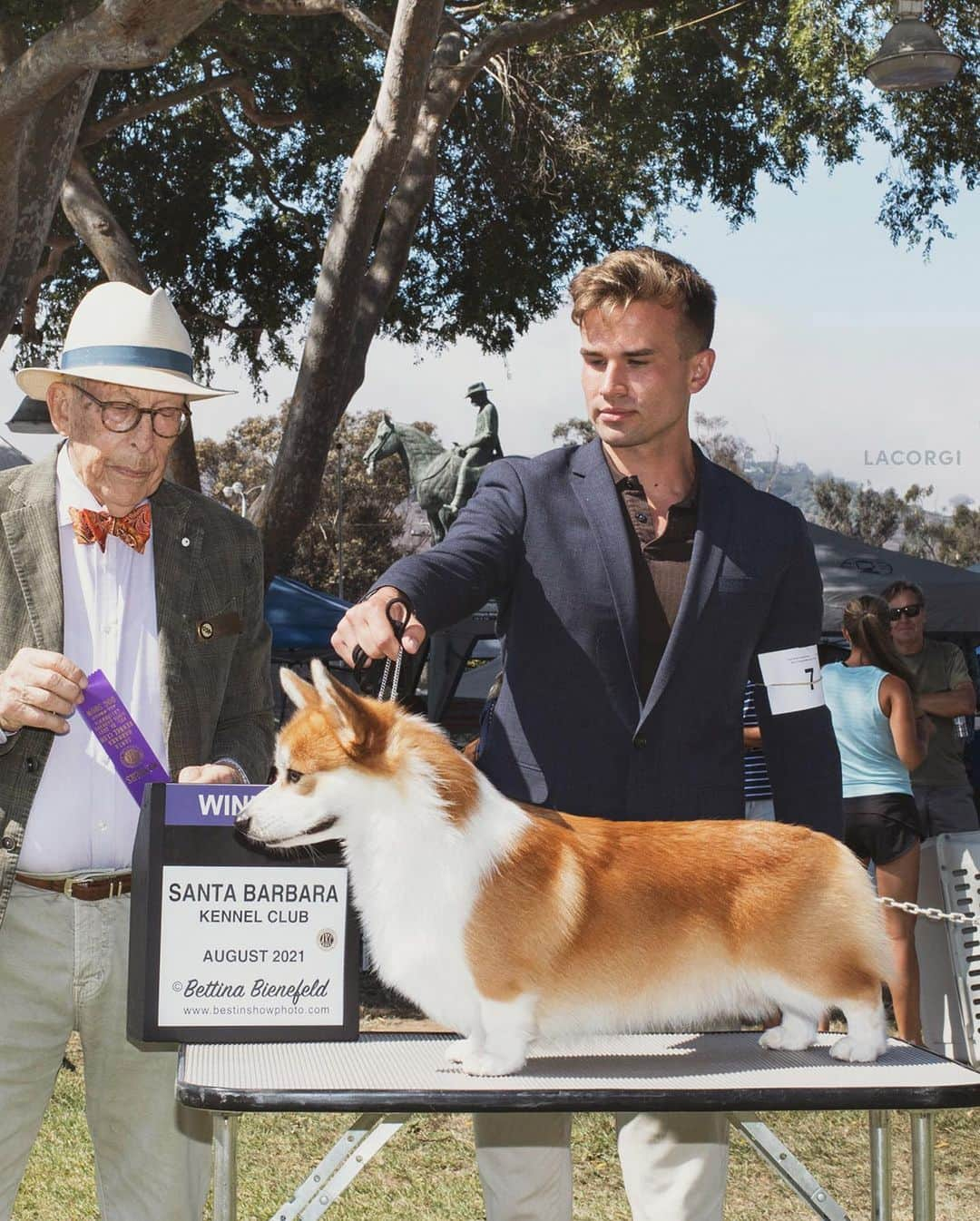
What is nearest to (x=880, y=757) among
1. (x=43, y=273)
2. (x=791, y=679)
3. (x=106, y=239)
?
(x=791, y=679)

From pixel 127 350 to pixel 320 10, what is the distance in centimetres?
888

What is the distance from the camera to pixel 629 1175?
2799mm

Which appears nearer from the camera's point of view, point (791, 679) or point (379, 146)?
point (791, 679)

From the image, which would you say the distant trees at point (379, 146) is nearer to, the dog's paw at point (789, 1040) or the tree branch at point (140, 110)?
the tree branch at point (140, 110)

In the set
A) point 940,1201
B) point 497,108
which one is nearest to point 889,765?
point 940,1201

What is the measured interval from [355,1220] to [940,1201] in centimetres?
240

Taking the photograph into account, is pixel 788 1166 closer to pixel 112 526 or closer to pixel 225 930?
pixel 225 930

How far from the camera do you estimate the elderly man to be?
9.13 ft

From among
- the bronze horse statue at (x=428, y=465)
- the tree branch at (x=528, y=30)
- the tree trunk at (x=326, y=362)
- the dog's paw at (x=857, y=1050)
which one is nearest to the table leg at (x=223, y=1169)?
the dog's paw at (x=857, y=1050)

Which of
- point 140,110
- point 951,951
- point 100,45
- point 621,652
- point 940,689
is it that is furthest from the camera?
point 140,110

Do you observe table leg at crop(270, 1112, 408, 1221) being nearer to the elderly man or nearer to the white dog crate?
the elderly man

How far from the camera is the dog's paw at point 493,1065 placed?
2.24 m

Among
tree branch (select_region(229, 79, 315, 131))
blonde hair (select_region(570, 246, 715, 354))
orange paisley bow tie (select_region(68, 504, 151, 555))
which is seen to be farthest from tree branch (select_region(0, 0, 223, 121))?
tree branch (select_region(229, 79, 315, 131))

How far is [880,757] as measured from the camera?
274 inches
